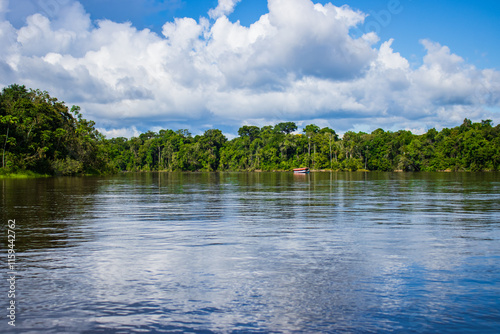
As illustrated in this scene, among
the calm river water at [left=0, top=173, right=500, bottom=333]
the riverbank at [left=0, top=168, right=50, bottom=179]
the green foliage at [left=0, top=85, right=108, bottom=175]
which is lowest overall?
the calm river water at [left=0, top=173, right=500, bottom=333]

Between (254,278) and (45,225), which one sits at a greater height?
(45,225)

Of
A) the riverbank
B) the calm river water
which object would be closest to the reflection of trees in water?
the calm river water

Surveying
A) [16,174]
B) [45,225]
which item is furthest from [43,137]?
[45,225]

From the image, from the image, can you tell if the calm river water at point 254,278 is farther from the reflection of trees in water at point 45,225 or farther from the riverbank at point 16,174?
the riverbank at point 16,174

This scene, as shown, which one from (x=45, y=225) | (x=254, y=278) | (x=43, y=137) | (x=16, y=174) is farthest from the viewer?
(x=43, y=137)

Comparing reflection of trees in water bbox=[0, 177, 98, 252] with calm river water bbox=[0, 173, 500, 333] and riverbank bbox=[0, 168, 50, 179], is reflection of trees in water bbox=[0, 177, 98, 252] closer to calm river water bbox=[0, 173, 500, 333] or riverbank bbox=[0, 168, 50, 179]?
calm river water bbox=[0, 173, 500, 333]

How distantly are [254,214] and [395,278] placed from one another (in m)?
14.4

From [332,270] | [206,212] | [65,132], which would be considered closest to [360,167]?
[65,132]

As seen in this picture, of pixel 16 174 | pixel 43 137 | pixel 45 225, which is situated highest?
pixel 43 137

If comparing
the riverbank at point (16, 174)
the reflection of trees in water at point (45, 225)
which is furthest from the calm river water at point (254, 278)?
the riverbank at point (16, 174)

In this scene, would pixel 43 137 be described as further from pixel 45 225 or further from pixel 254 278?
pixel 254 278

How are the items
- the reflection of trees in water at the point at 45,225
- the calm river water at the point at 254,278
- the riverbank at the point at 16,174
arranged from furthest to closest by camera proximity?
the riverbank at the point at 16,174
the reflection of trees in water at the point at 45,225
the calm river water at the point at 254,278

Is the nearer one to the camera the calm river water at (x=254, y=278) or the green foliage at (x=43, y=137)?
the calm river water at (x=254, y=278)

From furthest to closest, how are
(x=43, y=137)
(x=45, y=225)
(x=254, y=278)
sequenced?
(x=43, y=137), (x=45, y=225), (x=254, y=278)
